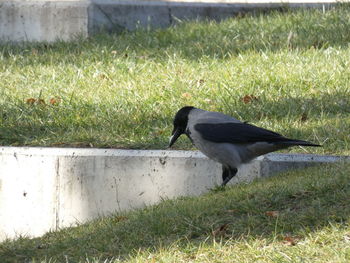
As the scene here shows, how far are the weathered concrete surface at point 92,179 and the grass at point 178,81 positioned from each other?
1.45 ft

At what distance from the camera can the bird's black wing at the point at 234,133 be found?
6068 millimetres

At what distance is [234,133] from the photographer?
6.18m

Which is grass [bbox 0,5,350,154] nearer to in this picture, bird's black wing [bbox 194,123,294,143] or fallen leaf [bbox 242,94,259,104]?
fallen leaf [bbox 242,94,259,104]

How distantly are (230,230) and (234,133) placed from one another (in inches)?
46.0

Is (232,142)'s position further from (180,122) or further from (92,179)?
(92,179)

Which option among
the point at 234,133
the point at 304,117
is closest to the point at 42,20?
the point at 304,117

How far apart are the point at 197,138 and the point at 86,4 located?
498 centimetres

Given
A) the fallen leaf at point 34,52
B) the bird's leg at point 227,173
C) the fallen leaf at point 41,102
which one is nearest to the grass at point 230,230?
the bird's leg at point 227,173

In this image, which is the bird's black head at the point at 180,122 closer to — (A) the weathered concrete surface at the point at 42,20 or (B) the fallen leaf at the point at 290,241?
(B) the fallen leaf at the point at 290,241

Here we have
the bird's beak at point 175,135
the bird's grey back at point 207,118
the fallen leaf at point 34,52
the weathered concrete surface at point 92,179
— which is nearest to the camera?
the bird's grey back at point 207,118

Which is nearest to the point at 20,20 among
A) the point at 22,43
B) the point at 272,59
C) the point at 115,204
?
the point at 22,43

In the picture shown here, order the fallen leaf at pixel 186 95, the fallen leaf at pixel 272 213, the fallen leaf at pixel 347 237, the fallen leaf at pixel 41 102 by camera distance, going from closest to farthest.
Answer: the fallen leaf at pixel 347 237
the fallen leaf at pixel 272 213
the fallen leaf at pixel 186 95
the fallen leaf at pixel 41 102

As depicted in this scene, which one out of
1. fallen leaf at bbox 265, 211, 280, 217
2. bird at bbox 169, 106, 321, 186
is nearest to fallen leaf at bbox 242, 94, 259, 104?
bird at bbox 169, 106, 321, 186

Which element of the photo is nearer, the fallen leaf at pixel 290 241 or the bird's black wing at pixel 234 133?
the fallen leaf at pixel 290 241
